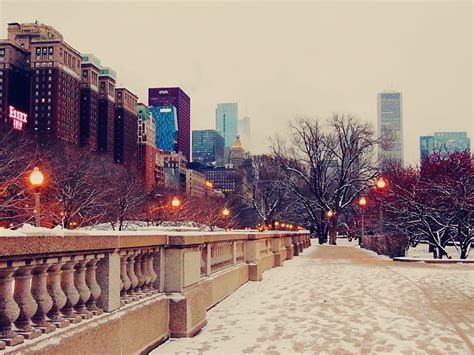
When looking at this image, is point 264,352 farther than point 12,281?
Yes

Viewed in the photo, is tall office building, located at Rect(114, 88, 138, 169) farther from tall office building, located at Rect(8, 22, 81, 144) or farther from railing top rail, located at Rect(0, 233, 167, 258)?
railing top rail, located at Rect(0, 233, 167, 258)

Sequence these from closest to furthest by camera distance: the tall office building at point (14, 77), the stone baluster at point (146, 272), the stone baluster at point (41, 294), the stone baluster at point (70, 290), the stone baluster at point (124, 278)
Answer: the stone baluster at point (41, 294), the stone baluster at point (70, 290), the stone baluster at point (124, 278), the stone baluster at point (146, 272), the tall office building at point (14, 77)

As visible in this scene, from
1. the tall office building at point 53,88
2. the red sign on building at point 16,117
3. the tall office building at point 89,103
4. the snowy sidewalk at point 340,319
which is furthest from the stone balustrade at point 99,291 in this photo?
the tall office building at point 89,103

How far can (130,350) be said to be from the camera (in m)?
5.74

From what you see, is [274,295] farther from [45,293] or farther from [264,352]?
[45,293]

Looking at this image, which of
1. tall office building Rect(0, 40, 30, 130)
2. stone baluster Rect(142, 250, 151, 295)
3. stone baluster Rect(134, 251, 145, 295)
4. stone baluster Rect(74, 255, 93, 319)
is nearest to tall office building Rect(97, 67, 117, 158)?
tall office building Rect(0, 40, 30, 130)

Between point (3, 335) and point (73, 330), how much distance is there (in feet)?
2.63

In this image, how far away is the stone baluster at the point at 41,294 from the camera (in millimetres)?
4113

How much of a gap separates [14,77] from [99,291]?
136 m

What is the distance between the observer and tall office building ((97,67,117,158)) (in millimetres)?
162750

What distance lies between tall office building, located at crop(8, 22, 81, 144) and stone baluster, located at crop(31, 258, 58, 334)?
12795 centimetres

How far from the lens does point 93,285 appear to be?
17.0ft

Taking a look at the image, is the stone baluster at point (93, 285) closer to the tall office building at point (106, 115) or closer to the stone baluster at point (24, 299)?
the stone baluster at point (24, 299)

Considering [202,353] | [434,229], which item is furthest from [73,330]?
[434,229]
